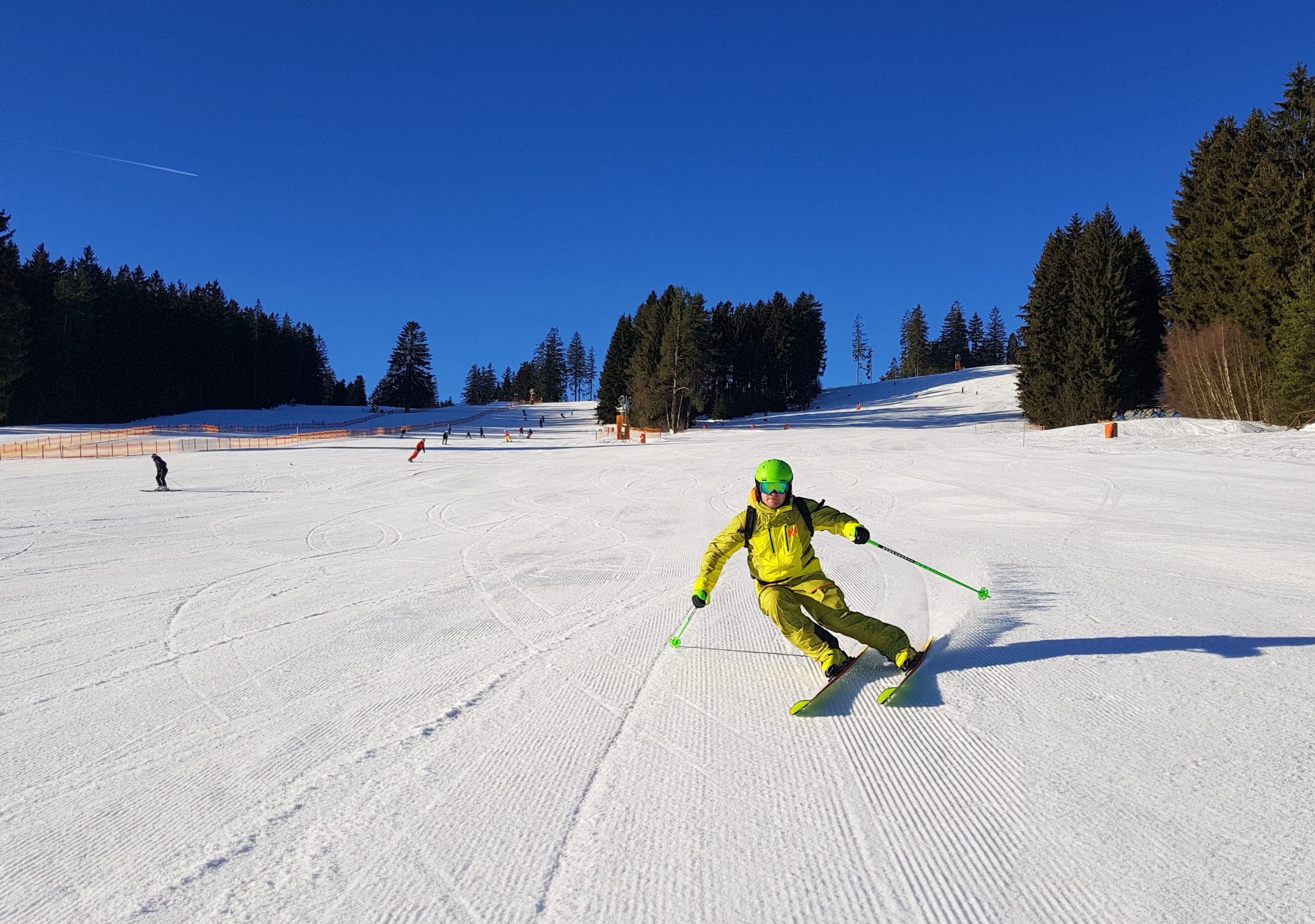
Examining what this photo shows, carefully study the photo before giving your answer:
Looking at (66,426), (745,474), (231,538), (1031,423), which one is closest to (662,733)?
(231,538)

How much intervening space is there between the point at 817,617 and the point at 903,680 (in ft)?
2.11

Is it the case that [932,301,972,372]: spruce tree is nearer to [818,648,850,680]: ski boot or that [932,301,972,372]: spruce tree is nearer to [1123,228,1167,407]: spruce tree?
[1123,228,1167,407]: spruce tree

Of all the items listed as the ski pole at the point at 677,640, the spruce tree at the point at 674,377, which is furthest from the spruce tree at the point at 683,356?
the ski pole at the point at 677,640

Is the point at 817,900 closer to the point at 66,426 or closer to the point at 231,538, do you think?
the point at 231,538

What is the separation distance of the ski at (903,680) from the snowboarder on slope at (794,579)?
5 cm

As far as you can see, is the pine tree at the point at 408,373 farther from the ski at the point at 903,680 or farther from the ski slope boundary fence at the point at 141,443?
the ski at the point at 903,680

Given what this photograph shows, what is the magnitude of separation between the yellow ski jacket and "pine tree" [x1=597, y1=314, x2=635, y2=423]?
63038 mm

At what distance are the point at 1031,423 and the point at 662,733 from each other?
155ft

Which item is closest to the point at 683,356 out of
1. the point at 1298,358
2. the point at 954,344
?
the point at 1298,358

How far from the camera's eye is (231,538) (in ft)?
36.4

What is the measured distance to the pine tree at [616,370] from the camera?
7112 cm

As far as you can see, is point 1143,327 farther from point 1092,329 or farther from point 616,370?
point 616,370

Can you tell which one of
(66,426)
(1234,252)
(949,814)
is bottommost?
(949,814)

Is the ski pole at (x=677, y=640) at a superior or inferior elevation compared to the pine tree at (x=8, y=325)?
inferior
